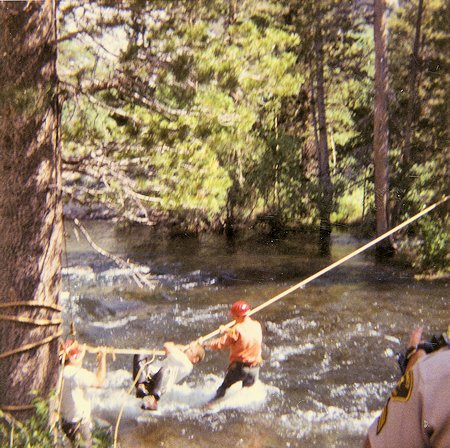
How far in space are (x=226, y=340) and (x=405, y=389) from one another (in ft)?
18.5

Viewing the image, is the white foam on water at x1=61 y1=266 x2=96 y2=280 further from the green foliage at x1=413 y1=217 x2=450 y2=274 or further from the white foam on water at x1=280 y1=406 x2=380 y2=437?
the white foam on water at x1=280 y1=406 x2=380 y2=437

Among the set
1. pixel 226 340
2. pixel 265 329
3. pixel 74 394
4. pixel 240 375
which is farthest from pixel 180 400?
pixel 265 329

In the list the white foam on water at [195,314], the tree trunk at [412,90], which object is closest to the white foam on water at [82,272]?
the white foam on water at [195,314]

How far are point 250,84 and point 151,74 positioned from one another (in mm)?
1046

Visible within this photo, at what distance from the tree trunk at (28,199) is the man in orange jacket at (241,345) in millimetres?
2852

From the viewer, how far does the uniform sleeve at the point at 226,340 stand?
7363mm

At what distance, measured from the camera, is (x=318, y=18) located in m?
19.6

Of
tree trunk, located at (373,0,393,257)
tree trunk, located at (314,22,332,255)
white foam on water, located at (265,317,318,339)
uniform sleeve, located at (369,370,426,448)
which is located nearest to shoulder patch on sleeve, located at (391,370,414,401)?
uniform sleeve, located at (369,370,426,448)

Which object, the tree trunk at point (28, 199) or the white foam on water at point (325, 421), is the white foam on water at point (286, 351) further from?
the tree trunk at point (28, 199)

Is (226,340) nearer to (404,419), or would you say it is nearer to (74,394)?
(74,394)

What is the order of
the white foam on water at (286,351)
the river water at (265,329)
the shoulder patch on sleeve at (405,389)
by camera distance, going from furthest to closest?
1. the white foam on water at (286,351)
2. the river water at (265,329)
3. the shoulder patch on sleeve at (405,389)

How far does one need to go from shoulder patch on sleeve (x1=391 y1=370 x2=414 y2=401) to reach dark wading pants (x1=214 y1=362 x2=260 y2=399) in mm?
5804

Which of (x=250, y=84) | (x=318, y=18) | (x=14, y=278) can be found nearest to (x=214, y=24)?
(x=250, y=84)

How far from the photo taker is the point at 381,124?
17.1m
